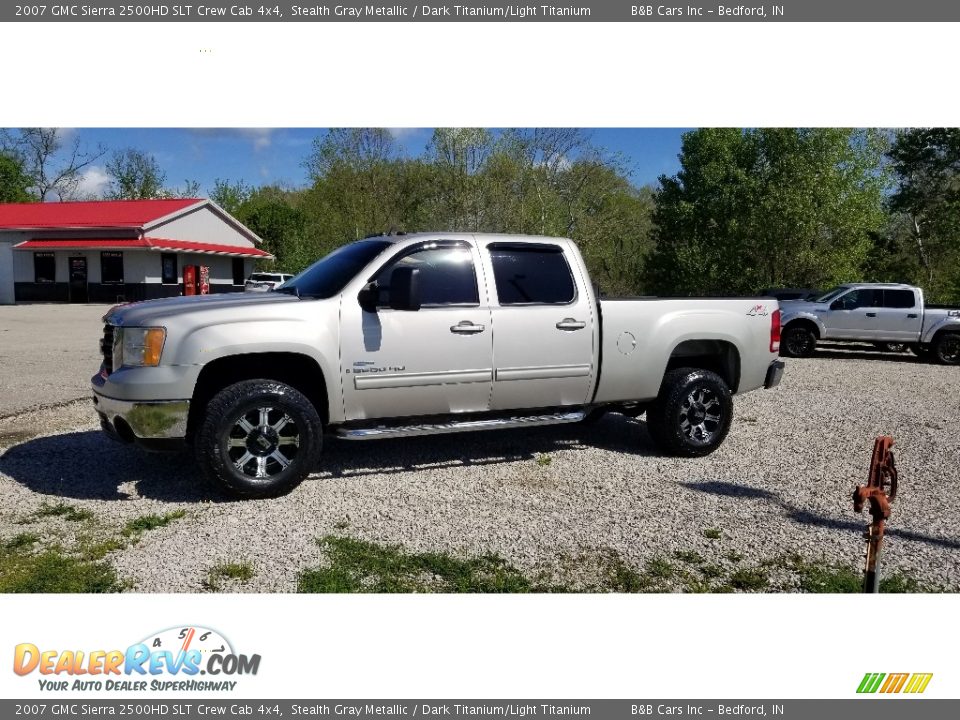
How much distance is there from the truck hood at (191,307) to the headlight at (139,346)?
0.19ft

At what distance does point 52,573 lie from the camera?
12.6 ft

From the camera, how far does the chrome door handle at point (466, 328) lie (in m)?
5.42

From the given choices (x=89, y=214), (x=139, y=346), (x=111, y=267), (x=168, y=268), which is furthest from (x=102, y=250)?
(x=139, y=346)

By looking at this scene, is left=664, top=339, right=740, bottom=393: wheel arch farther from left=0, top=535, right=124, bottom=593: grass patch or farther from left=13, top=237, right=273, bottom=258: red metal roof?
left=13, top=237, right=273, bottom=258: red metal roof

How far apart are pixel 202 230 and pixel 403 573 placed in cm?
3811

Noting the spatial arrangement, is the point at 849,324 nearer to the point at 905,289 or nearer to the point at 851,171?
the point at 905,289

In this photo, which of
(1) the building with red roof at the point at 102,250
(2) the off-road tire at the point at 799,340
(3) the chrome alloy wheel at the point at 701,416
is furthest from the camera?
(1) the building with red roof at the point at 102,250

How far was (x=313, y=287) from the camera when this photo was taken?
18.4ft

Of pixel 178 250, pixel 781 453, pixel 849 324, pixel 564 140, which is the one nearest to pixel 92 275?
pixel 178 250

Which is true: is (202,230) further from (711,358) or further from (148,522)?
(148,522)

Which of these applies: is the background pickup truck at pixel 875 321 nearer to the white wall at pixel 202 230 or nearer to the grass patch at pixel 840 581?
the grass patch at pixel 840 581

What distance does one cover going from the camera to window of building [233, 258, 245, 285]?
4166 centimetres

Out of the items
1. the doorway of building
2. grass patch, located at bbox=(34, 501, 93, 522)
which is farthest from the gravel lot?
the doorway of building

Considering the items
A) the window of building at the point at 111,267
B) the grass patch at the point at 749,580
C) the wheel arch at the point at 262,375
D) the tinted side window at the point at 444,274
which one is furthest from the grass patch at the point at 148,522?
the window of building at the point at 111,267
